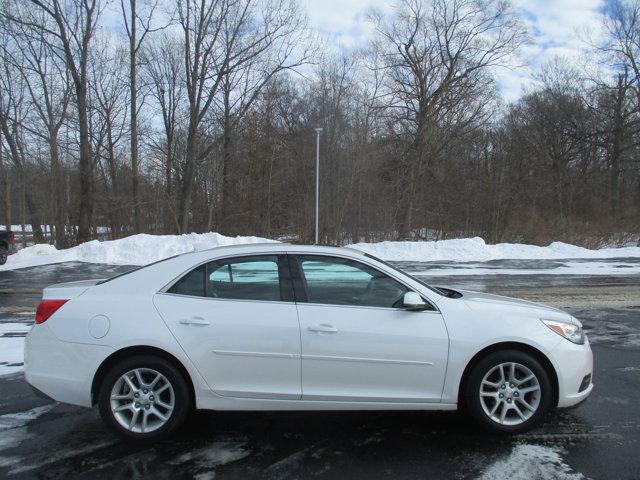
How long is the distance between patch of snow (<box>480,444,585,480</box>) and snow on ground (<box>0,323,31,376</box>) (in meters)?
4.95

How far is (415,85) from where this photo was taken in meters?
36.0

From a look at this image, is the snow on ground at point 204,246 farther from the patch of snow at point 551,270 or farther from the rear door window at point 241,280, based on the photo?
the rear door window at point 241,280

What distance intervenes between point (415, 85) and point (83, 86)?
2104cm

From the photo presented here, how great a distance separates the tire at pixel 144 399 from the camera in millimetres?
3846

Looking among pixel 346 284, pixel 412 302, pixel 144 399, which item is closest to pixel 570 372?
pixel 412 302

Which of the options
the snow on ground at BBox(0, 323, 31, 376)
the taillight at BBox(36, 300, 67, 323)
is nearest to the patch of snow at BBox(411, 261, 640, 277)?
the snow on ground at BBox(0, 323, 31, 376)

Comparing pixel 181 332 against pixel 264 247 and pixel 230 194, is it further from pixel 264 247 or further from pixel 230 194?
pixel 230 194

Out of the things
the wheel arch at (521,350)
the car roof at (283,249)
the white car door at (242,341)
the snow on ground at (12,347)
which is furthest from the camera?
the snow on ground at (12,347)

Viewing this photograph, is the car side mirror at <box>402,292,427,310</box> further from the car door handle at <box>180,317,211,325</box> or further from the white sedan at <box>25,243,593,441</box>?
the car door handle at <box>180,317,211,325</box>

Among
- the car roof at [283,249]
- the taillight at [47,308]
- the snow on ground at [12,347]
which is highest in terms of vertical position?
the car roof at [283,249]

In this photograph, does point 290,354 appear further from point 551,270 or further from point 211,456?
point 551,270

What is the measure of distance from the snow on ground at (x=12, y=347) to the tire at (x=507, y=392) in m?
4.77

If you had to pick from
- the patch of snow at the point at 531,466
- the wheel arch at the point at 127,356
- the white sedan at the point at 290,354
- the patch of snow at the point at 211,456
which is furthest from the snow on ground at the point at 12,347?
the patch of snow at the point at 531,466

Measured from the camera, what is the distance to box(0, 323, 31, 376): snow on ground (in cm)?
573
